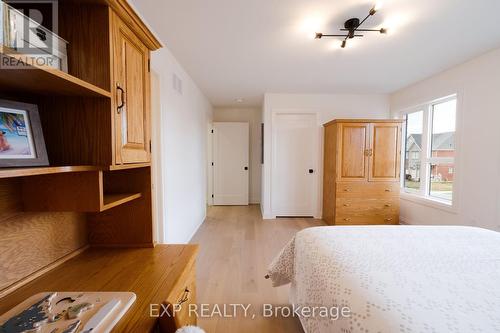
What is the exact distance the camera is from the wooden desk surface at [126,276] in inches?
29.2

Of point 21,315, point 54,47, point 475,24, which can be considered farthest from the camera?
point 475,24

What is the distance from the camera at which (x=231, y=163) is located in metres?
5.20

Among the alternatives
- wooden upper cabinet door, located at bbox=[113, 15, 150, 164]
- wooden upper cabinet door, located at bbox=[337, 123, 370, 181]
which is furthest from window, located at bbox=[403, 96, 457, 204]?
wooden upper cabinet door, located at bbox=[113, 15, 150, 164]

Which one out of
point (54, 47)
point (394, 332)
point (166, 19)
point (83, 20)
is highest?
point (166, 19)

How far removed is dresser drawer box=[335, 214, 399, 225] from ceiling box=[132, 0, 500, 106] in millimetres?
2136

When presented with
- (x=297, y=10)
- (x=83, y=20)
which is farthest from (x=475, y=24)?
(x=83, y=20)

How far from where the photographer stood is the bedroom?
0.79 metres

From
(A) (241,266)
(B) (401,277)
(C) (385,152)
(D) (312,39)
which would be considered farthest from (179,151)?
(C) (385,152)

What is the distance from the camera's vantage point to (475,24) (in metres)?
1.88

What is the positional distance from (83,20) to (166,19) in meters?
1.14

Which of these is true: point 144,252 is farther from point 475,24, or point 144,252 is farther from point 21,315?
point 475,24

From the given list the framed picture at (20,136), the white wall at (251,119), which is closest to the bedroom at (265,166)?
the framed picture at (20,136)

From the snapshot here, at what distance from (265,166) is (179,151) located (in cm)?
182

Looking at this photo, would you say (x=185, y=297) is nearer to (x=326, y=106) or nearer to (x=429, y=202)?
(x=429, y=202)
